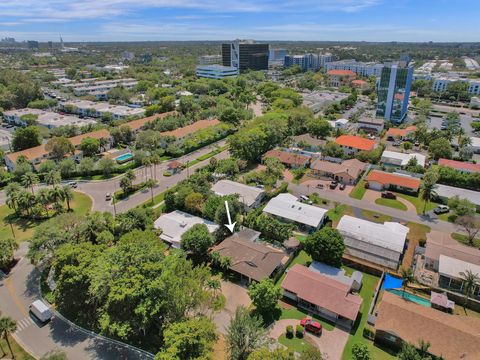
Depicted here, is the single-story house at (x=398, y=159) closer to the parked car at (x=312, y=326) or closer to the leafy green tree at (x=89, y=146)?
the parked car at (x=312, y=326)

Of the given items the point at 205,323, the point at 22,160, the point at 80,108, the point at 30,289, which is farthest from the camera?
the point at 80,108

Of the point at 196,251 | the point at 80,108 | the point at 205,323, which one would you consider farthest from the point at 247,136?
the point at 80,108

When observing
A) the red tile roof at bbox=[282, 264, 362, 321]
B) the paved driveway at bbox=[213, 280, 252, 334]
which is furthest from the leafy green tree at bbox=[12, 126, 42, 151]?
the red tile roof at bbox=[282, 264, 362, 321]

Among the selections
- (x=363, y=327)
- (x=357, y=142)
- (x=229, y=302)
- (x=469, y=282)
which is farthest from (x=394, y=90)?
(x=229, y=302)

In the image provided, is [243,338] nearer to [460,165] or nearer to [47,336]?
[47,336]

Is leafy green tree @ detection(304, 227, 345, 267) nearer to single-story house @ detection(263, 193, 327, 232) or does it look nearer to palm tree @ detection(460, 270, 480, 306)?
single-story house @ detection(263, 193, 327, 232)

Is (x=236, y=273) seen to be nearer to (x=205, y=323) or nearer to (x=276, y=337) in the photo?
(x=276, y=337)
